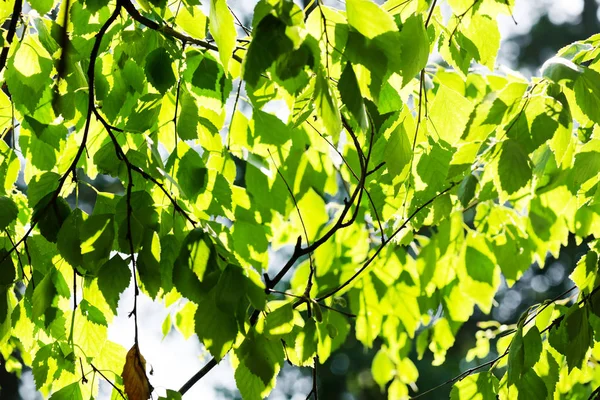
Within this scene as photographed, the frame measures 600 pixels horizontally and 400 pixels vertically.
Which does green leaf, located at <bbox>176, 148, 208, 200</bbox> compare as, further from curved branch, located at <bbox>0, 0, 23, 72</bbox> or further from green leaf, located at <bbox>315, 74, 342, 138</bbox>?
green leaf, located at <bbox>315, 74, 342, 138</bbox>

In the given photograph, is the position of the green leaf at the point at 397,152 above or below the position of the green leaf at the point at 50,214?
below

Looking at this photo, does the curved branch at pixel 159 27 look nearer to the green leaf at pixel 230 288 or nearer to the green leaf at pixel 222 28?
the green leaf at pixel 222 28

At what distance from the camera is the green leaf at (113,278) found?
1.06 metres

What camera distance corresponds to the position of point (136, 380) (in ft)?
3.54

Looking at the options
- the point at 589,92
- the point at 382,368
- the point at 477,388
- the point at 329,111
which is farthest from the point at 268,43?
the point at 382,368

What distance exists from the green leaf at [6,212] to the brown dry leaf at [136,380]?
0.28 metres

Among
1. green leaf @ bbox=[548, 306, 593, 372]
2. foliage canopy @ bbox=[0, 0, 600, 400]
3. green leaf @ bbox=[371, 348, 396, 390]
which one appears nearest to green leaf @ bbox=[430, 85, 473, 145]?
foliage canopy @ bbox=[0, 0, 600, 400]

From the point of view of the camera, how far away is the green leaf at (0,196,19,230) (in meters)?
1.12

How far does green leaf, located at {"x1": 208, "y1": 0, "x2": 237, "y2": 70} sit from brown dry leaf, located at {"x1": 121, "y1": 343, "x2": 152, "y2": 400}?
0.47 meters

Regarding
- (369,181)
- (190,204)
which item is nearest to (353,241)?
(369,181)

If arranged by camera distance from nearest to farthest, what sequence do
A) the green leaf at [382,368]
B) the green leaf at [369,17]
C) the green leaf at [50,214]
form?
the green leaf at [369,17]
the green leaf at [50,214]
the green leaf at [382,368]

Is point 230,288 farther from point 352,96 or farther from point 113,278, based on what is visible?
point 352,96

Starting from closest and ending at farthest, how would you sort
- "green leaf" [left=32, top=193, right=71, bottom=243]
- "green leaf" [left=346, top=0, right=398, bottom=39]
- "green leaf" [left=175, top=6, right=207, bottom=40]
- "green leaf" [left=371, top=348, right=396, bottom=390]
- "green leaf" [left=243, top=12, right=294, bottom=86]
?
"green leaf" [left=243, top=12, right=294, bottom=86], "green leaf" [left=346, top=0, right=398, bottom=39], "green leaf" [left=32, top=193, right=71, bottom=243], "green leaf" [left=175, top=6, right=207, bottom=40], "green leaf" [left=371, top=348, right=396, bottom=390]

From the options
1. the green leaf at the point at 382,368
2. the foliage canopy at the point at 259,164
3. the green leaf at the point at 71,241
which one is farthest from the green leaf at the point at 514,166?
the green leaf at the point at 382,368
